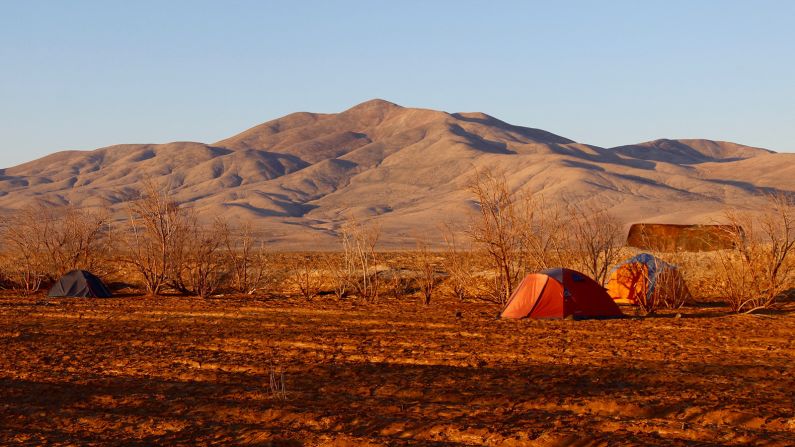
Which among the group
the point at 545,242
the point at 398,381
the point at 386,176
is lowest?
the point at 398,381

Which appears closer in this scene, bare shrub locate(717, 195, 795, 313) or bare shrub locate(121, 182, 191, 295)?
bare shrub locate(717, 195, 795, 313)

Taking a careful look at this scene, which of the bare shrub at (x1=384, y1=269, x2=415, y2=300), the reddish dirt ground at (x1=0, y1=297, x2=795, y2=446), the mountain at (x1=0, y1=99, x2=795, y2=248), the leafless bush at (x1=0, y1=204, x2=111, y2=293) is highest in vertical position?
the mountain at (x1=0, y1=99, x2=795, y2=248)

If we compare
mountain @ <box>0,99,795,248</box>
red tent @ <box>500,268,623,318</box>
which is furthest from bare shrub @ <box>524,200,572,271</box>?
mountain @ <box>0,99,795,248</box>

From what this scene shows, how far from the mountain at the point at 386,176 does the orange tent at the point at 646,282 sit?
162 ft

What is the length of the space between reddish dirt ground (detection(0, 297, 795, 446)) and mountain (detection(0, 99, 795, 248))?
54447mm

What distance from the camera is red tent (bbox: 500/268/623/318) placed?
746 inches

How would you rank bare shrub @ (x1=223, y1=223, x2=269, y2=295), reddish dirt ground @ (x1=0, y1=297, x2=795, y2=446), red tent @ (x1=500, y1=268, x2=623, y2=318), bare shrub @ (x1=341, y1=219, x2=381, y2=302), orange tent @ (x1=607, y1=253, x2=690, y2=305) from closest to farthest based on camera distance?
1. reddish dirt ground @ (x1=0, y1=297, x2=795, y2=446)
2. red tent @ (x1=500, y1=268, x2=623, y2=318)
3. orange tent @ (x1=607, y1=253, x2=690, y2=305)
4. bare shrub @ (x1=341, y1=219, x2=381, y2=302)
5. bare shrub @ (x1=223, y1=223, x2=269, y2=295)

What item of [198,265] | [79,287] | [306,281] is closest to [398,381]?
[306,281]

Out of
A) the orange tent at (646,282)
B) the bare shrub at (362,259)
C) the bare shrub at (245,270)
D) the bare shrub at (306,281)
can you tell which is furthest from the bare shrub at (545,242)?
the bare shrub at (245,270)

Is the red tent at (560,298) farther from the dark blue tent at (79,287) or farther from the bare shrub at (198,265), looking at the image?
the dark blue tent at (79,287)

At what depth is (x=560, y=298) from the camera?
18953mm

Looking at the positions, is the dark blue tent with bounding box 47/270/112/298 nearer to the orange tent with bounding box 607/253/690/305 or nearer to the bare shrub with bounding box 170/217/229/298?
the bare shrub with bounding box 170/217/229/298

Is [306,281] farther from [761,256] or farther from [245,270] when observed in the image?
[761,256]

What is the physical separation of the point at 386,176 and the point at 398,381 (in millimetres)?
122690
